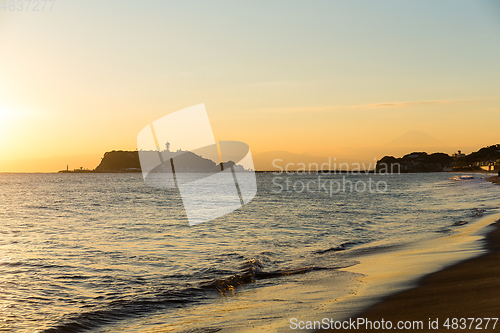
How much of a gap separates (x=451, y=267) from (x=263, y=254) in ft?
22.4

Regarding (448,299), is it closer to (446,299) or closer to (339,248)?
(446,299)

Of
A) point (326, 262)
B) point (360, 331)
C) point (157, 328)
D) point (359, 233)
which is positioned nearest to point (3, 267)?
point (157, 328)

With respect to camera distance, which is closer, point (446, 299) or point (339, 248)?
point (446, 299)

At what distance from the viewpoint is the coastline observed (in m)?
5.38

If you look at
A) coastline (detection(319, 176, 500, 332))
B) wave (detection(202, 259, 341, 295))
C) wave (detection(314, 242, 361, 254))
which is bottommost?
wave (detection(314, 242, 361, 254))

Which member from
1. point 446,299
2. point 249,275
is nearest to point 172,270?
point 249,275

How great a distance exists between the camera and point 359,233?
1877 cm

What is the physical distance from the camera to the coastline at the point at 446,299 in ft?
17.7

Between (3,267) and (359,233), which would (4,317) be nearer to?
(3,267)

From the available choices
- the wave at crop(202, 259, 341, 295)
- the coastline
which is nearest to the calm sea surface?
the wave at crop(202, 259, 341, 295)

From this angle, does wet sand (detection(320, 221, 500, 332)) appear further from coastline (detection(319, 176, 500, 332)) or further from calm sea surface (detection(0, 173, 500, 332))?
calm sea surface (detection(0, 173, 500, 332))

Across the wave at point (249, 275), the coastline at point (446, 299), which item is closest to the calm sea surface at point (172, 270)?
the wave at point (249, 275)

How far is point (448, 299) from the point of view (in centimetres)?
622

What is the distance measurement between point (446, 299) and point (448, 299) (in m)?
0.03
